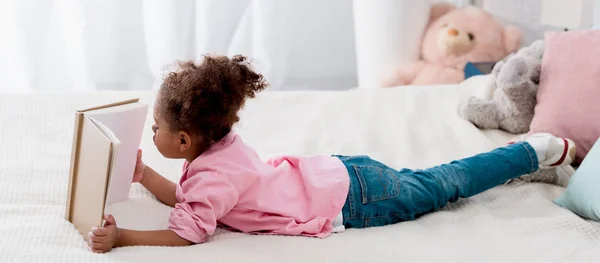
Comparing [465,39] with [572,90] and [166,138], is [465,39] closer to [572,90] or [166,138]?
[572,90]

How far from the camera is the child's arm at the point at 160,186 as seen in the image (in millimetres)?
1399

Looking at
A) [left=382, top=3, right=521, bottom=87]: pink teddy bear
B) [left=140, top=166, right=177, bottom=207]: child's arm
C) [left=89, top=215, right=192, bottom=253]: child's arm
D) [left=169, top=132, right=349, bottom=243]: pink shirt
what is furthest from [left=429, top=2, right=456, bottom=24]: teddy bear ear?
[left=89, top=215, right=192, bottom=253]: child's arm

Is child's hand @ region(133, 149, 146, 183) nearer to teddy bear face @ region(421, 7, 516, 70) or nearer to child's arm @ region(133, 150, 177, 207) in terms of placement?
child's arm @ region(133, 150, 177, 207)

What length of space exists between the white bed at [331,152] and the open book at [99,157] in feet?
0.14

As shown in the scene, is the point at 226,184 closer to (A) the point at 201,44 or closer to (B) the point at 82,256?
(B) the point at 82,256

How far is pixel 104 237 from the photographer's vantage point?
1.15 m

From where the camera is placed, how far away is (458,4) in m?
2.82

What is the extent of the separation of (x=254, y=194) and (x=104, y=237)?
255 mm

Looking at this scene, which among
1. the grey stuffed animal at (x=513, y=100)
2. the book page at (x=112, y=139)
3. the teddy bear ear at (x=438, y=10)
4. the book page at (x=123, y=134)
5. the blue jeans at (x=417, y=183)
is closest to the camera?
the book page at (x=112, y=139)

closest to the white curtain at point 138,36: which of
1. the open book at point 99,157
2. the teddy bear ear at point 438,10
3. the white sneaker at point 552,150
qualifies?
the teddy bear ear at point 438,10

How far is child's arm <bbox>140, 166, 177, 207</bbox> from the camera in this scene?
4.59 feet

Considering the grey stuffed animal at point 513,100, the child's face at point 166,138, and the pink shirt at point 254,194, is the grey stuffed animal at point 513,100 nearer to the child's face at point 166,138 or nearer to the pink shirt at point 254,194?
the pink shirt at point 254,194

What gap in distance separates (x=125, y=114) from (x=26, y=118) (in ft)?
1.92

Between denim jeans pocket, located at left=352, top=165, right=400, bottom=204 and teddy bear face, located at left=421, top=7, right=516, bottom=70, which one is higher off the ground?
teddy bear face, located at left=421, top=7, right=516, bottom=70
